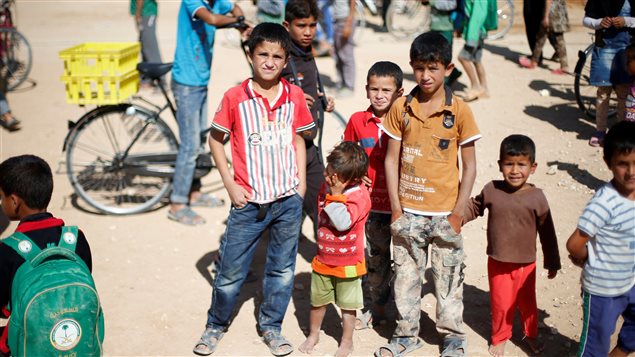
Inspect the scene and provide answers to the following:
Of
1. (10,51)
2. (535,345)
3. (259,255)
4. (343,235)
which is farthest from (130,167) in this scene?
Answer: (10,51)

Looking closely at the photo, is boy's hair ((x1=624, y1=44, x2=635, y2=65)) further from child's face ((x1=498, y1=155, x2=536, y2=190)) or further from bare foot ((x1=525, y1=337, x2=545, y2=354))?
bare foot ((x1=525, y1=337, x2=545, y2=354))

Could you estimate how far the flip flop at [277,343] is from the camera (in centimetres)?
434

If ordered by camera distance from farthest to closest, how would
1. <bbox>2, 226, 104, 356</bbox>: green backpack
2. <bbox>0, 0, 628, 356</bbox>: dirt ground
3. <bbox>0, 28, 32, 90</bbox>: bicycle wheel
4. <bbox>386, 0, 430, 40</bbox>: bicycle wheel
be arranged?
<bbox>386, 0, 430, 40</bbox>: bicycle wheel < <bbox>0, 28, 32, 90</bbox>: bicycle wheel < <bbox>0, 0, 628, 356</bbox>: dirt ground < <bbox>2, 226, 104, 356</bbox>: green backpack

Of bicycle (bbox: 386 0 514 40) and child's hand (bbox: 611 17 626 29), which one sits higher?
bicycle (bbox: 386 0 514 40)

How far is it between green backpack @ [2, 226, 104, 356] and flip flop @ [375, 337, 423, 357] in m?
1.86

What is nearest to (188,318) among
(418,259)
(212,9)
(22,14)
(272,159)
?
(272,159)

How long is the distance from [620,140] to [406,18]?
1235 cm

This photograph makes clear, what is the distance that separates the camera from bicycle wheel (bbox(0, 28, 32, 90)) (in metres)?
11.0

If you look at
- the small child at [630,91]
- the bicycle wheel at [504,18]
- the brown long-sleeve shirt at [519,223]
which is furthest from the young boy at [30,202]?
the bicycle wheel at [504,18]

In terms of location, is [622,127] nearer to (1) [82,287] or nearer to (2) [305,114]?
(2) [305,114]

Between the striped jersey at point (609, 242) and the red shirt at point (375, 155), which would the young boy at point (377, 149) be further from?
the striped jersey at point (609, 242)

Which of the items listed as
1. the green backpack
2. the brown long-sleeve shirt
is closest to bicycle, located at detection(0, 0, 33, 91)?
the green backpack

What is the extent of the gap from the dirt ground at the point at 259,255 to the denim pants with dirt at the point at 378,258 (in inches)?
9.6

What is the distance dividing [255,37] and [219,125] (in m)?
0.55
